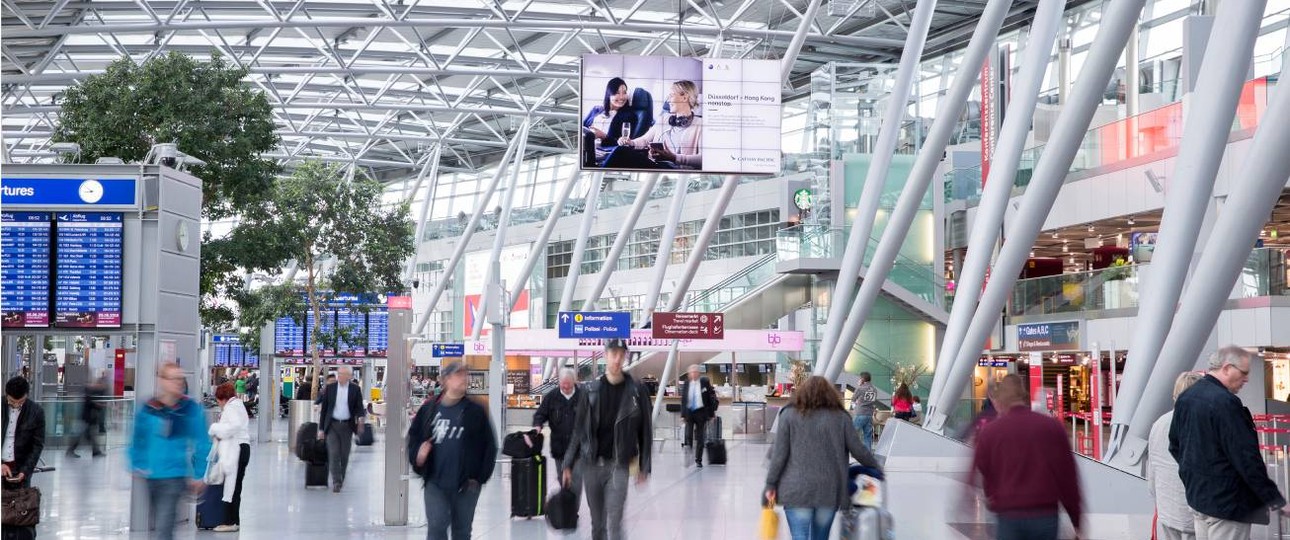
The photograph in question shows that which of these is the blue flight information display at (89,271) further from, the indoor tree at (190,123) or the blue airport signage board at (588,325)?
the blue airport signage board at (588,325)

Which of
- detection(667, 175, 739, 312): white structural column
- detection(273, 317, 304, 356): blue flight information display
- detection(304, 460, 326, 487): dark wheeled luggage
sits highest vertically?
detection(667, 175, 739, 312): white structural column

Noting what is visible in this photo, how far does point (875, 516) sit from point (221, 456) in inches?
232

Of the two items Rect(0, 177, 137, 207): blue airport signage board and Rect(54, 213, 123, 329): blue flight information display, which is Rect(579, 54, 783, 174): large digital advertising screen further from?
Rect(54, 213, 123, 329): blue flight information display

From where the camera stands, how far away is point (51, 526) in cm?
1305

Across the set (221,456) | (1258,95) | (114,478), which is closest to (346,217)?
(114,478)

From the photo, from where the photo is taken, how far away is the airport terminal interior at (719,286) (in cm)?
1168

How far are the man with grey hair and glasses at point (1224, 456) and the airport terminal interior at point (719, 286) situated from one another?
3cm

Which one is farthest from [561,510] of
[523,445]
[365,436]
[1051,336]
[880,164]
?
[1051,336]

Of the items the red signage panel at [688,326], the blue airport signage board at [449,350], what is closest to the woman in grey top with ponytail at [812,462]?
the red signage panel at [688,326]

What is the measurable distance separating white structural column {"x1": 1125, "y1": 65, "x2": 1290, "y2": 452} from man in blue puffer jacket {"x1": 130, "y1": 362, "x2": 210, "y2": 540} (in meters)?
9.25

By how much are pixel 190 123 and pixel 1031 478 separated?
904 inches

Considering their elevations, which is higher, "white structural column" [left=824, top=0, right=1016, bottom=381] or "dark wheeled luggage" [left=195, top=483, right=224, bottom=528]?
"white structural column" [left=824, top=0, right=1016, bottom=381]

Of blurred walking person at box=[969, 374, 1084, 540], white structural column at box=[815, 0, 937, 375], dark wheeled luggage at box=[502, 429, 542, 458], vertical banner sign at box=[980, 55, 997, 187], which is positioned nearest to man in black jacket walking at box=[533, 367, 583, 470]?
dark wheeled luggage at box=[502, 429, 542, 458]

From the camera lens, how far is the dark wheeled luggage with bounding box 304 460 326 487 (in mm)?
17891
